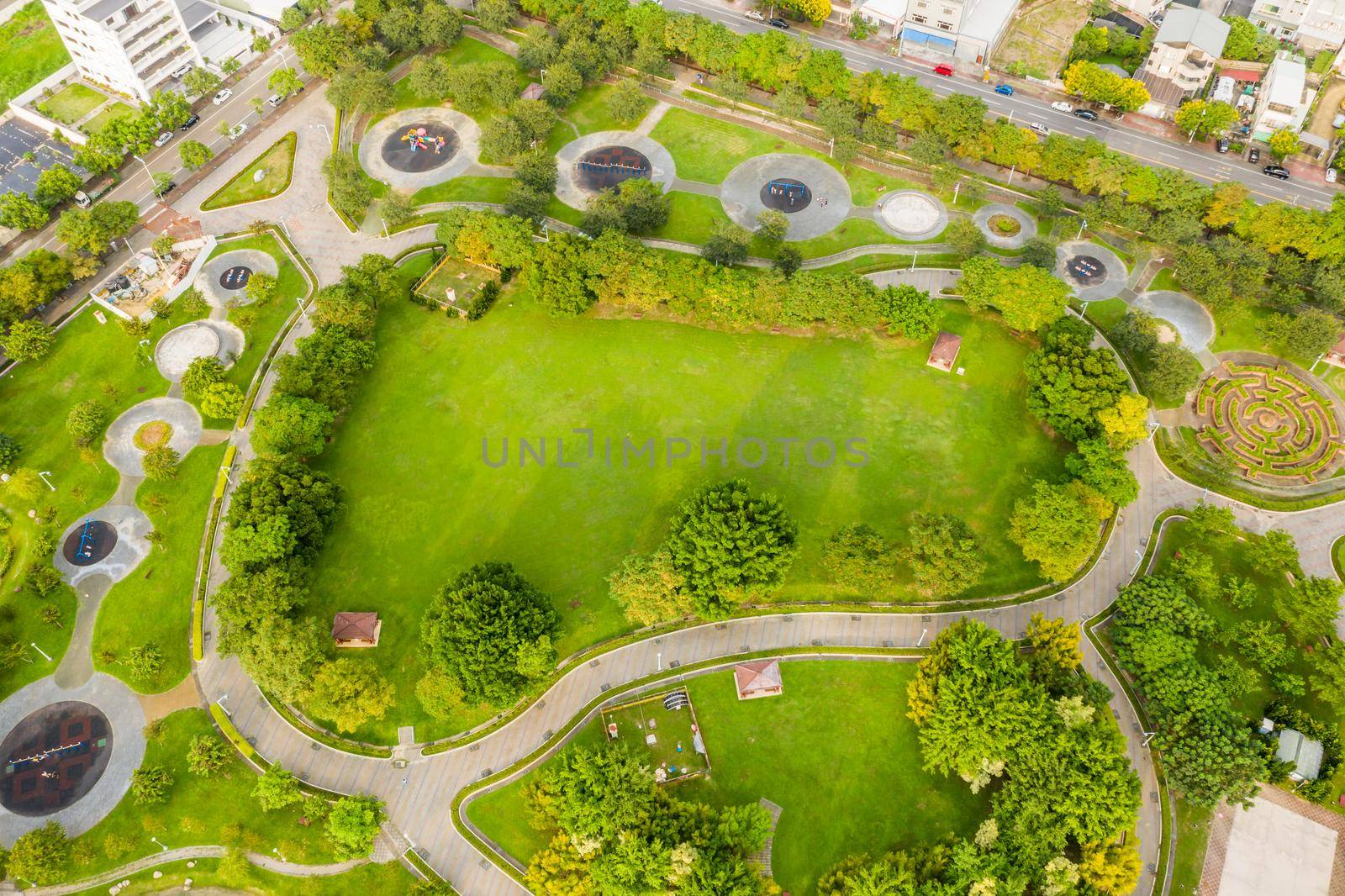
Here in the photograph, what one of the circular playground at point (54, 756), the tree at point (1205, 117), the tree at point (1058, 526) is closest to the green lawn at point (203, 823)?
the circular playground at point (54, 756)

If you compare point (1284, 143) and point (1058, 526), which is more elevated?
point (1284, 143)

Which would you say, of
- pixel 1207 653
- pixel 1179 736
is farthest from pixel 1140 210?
pixel 1179 736

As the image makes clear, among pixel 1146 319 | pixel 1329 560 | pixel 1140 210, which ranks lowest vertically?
pixel 1329 560

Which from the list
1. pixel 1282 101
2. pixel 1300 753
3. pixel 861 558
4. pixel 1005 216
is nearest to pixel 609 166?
pixel 1005 216

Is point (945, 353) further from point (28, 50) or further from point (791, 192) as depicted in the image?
point (28, 50)

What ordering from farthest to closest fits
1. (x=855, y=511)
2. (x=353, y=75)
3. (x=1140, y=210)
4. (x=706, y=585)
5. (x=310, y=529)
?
(x=353, y=75) → (x=1140, y=210) → (x=855, y=511) → (x=310, y=529) → (x=706, y=585)

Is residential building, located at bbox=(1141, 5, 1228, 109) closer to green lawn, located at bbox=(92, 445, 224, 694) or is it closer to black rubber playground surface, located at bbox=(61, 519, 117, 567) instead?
green lawn, located at bbox=(92, 445, 224, 694)

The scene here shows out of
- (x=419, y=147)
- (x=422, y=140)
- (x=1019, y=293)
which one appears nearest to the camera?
(x=1019, y=293)

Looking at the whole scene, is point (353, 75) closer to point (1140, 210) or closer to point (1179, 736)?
point (1140, 210)
